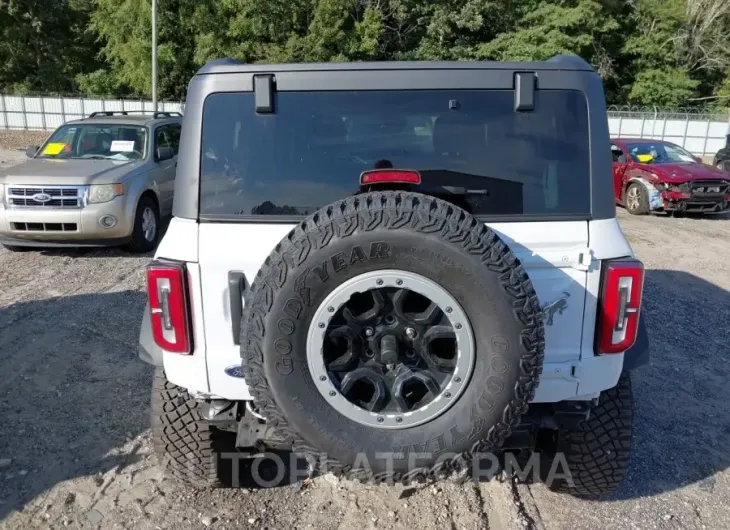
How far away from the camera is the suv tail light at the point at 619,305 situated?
235cm

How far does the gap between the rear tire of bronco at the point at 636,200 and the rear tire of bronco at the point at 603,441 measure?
33.9 ft

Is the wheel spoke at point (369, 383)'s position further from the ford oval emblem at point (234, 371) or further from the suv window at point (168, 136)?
the suv window at point (168, 136)

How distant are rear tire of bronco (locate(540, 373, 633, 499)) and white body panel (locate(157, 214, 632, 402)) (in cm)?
32

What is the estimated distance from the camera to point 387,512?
288 centimetres

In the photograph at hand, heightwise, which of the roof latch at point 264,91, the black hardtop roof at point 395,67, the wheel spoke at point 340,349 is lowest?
the wheel spoke at point 340,349

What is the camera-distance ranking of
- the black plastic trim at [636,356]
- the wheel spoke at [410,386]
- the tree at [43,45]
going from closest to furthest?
the wheel spoke at [410,386]
the black plastic trim at [636,356]
the tree at [43,45]

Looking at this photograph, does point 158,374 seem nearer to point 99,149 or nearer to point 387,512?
point 387,512

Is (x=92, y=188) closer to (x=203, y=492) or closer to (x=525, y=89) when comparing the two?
(x=203, y=492)

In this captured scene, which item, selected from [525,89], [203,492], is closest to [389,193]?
[525,89]

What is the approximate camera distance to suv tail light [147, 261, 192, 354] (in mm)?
2363

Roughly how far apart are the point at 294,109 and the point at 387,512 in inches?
76.4

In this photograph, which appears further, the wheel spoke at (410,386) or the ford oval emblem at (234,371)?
the ford oval emblem at (234,371)

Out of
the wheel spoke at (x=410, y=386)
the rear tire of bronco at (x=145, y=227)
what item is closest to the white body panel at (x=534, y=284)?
the wheel spoke at (x=410, y=386)

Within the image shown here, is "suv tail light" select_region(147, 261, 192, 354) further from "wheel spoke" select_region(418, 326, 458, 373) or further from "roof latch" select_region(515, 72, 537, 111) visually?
"roof latch" select_region(515, 72, 537, 111)
